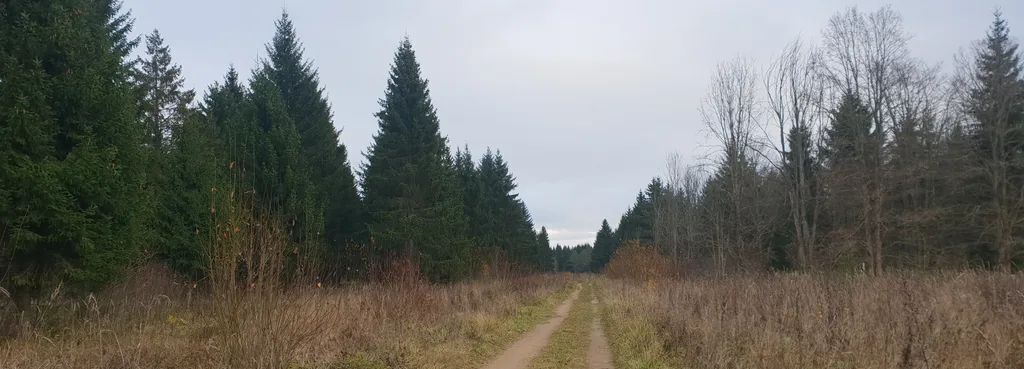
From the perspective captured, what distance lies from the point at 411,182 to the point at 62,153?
17.7 metres

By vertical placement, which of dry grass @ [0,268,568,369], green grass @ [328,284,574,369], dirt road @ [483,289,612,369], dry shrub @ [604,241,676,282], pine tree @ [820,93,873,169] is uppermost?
pine tree @ [820,93,873,169]

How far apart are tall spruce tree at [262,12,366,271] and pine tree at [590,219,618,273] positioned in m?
74.8

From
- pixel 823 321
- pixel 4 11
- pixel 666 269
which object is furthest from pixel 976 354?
pixel 666 269

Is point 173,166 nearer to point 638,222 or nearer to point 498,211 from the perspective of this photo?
point 498,211

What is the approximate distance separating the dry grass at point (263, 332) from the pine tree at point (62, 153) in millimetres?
930

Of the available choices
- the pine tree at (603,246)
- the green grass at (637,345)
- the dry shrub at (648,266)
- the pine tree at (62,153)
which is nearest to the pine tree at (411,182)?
the dry shrub at (648,266)

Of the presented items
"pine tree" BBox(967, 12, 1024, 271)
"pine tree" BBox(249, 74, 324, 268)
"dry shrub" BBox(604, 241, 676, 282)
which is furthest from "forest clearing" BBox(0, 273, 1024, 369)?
"pine tree" BBox(967, 12, 1024, 271)

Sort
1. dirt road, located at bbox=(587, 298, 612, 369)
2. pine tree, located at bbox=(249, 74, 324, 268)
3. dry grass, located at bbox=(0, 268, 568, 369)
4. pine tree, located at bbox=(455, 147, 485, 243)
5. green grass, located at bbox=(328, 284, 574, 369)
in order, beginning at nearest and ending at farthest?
1. dry grass, located at bbox=(0, 268, 568, 369)
2. green grass, located at bbox=(328, 284, 574, 369)
3. dirt road, located at bbox=(587, 298, 612, 369)
4. pine tree, located at bbox=(249, 74, 324, 268)
5. pine tree, located at bbox=(455, 147, 485, 243)

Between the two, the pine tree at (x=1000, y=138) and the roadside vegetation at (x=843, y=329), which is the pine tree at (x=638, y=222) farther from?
the roadside vegetation at (x=843, y=329)

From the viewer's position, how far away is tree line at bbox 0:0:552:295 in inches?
353

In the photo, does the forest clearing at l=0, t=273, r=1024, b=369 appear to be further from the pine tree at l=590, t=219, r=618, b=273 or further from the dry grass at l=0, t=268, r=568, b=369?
the pine tree at l=590, t=219, r=618, b=273

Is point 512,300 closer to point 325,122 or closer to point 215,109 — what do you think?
point 325,122

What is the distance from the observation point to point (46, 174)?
871 centimetres

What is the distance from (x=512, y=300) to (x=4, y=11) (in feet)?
50.4
